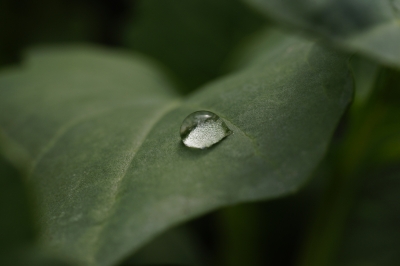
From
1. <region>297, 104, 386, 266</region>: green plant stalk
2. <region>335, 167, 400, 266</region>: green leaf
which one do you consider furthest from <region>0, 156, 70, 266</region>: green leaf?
<region>335, 167, 400, 266</region>: green leaf

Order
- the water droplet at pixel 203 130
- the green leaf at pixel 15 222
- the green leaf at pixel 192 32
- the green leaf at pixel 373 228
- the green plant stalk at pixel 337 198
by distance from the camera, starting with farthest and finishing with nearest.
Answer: the green leaf at pixel 192 32 → the green leaf at pixel 373 228 → the green plant stalk at pixel 337 198 → the water droplet at pixel 203 130 → the green leaf at pixel 15 222

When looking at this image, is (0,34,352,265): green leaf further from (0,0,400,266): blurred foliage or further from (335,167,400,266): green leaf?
(335,167,400,266): green leaf

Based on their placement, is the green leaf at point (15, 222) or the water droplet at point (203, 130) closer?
the green leaf at point (15, 222)

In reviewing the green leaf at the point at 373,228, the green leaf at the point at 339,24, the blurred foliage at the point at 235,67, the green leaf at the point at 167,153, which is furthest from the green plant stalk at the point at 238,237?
the green leaf at the point at 339,24

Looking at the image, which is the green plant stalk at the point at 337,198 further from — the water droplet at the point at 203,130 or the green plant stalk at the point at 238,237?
the water droplet at the point at 203,130

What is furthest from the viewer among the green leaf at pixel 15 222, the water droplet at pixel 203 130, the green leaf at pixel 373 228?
the green leaf at pixel 373 228

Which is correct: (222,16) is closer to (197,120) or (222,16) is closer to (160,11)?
(160,11)

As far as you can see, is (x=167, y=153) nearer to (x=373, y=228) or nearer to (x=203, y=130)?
(x=203, y=130)
